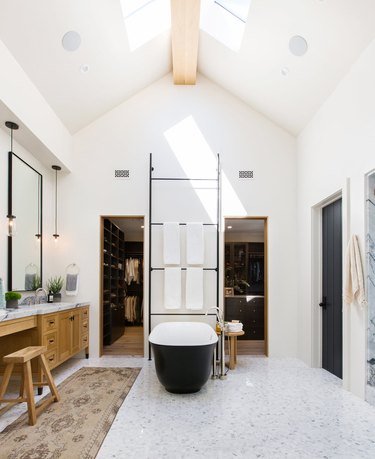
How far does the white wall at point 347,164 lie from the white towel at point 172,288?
1.72m

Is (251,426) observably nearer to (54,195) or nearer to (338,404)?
(338,404)

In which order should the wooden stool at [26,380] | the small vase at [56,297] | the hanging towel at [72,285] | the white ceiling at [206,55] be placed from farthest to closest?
the hanging towel at [72,285] → the small vase at [56,297] → the white ceiling at [206,55] → the wooden stool at [26,380]

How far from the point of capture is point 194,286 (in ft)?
17.7

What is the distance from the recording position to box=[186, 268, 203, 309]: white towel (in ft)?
17.7

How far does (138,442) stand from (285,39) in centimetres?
408

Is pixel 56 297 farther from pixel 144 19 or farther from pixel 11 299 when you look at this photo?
pixel 144 19

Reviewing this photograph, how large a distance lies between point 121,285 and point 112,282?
106 cm

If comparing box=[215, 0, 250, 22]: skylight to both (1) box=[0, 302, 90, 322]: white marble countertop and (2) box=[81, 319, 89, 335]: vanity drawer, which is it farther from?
(2) box=[81, 319, 89, 335]: vanity drawer

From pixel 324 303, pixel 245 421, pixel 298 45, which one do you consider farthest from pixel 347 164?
pixel 245 421

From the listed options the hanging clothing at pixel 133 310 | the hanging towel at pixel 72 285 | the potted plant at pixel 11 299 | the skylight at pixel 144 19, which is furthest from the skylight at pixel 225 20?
the hanging clothing at pixel 133 310

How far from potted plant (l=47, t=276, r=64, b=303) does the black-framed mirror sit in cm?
26

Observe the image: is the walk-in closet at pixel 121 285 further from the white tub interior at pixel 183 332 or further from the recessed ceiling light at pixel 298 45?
the recessed ceiling light at pixel 298 45

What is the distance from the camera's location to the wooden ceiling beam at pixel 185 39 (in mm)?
3930

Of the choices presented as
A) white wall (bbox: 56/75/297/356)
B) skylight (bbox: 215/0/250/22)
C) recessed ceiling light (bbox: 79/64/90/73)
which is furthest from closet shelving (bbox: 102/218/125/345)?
skylight (bbox: 215/0/250/22)
